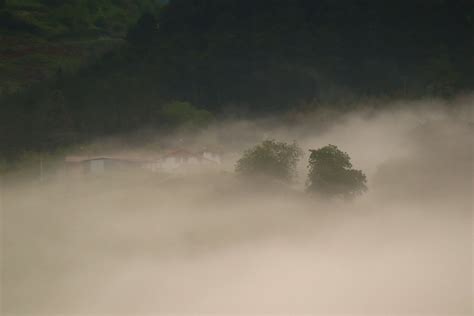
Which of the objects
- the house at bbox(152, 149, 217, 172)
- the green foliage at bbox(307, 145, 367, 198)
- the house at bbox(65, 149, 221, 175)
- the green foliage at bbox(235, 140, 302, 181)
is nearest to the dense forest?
the house at bbox(65, 149, 221, 175)

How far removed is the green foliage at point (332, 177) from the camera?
58.5 metres

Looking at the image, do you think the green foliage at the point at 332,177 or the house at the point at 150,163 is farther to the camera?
the house at the point at 150,163

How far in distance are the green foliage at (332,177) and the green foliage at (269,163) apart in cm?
289

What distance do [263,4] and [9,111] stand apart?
30017mm

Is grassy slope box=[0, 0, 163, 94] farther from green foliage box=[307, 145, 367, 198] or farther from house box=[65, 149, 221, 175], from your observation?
green foliage box=[307, 145, 367, 198]

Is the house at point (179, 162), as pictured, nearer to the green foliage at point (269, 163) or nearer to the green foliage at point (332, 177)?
the green foliage at point (269, 163)

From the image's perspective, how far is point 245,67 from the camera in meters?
92.4

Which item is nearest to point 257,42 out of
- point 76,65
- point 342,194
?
point 76,65

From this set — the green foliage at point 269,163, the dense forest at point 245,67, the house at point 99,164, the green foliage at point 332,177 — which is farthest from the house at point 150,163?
the green foliage at point 332,177

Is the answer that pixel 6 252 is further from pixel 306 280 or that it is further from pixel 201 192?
pixel 306 280

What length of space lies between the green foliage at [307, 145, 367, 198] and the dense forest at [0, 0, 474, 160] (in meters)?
22.2

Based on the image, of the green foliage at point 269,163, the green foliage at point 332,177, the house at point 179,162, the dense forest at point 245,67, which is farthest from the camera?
the dense forest at point 245,67

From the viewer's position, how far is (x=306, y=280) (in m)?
54.8

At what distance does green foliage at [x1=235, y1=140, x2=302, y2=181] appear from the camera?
61.2 meters
